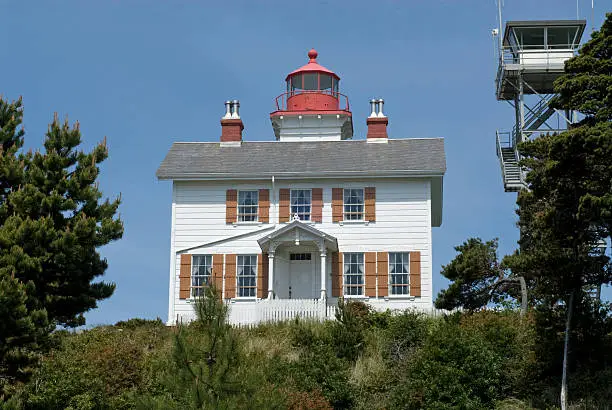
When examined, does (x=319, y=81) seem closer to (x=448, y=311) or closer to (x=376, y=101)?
(x=376, y=101)

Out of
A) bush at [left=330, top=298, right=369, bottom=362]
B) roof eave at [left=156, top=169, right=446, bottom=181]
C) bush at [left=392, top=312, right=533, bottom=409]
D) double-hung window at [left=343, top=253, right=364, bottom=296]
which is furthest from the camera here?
roof eave at [left=156, top=169, right=446, bottom=181]

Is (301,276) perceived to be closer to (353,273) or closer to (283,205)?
(353,273)

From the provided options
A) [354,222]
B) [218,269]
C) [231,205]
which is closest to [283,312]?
[218,269]

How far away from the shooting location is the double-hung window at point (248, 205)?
31800 millimetres

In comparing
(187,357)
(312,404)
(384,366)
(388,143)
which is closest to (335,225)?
(388,143)

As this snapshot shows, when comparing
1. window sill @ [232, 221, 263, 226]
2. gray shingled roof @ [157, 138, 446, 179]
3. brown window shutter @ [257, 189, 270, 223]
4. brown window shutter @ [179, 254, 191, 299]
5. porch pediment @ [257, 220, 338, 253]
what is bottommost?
brown window shutter @ [179, 254, 191, 299]

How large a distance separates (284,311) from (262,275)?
8.98 ft

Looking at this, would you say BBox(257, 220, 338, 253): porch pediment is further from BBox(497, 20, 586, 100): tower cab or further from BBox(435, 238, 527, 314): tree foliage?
BBox(497, 20, 586, 100): tower cab

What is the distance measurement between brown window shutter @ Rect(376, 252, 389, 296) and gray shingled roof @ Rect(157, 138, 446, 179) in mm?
2640

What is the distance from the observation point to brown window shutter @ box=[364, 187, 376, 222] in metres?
31.3

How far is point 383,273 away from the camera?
1209 inches

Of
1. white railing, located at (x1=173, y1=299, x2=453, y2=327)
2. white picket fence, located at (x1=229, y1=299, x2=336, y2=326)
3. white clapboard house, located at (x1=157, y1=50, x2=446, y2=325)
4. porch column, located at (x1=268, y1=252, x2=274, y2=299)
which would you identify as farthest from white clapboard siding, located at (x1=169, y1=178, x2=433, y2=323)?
white picket fence, located at (x1=229, y1=299, x2=336, y2=326)

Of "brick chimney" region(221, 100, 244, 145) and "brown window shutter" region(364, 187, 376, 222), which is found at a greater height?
"brick chimney" region(221, 100, 244, 145)

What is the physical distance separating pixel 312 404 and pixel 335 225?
10.8 meters
